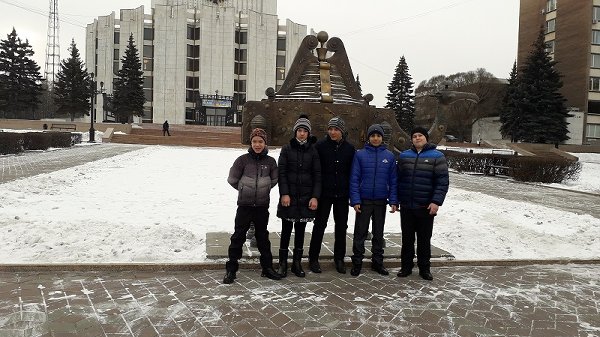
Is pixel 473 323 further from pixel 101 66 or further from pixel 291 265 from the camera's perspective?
pixel 101 66

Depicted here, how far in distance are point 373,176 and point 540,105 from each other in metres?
44.3

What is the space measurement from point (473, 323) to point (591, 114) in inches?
2257

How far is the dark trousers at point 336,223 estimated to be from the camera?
541 cm

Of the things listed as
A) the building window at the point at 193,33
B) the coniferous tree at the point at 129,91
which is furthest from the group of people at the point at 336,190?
the building window at the point at 193,33

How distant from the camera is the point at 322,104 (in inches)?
253

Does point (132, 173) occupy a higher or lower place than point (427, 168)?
lower

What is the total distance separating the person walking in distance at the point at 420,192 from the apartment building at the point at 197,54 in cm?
5878

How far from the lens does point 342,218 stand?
5477 mm

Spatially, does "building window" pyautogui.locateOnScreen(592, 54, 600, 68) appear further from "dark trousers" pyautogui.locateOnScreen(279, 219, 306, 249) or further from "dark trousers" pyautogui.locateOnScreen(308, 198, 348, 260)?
"dark trousers" pyautogui.locateOnScreen(279, 219, 306, 249)

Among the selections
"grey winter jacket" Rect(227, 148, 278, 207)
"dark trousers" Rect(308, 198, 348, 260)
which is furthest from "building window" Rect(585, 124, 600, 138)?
"grey winter jacket" Rect(227, 148, 278, 207)

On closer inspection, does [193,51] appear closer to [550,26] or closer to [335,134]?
[550,26]

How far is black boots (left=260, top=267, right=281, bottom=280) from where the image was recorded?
5.17 metres

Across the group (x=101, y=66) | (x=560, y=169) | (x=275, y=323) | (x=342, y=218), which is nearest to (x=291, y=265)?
(x=342, y=218)

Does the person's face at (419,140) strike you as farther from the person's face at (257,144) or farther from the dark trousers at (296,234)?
the person's face at (257,144)
